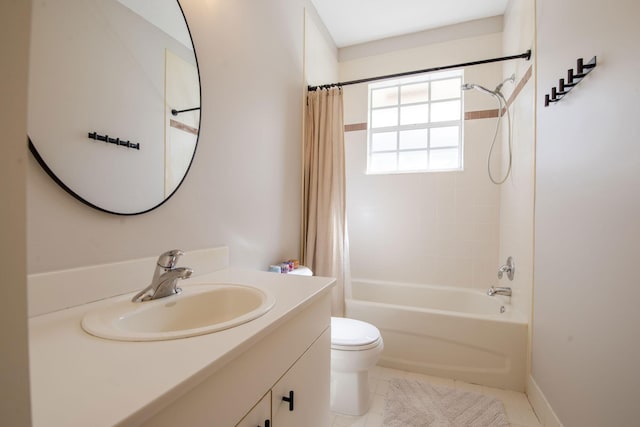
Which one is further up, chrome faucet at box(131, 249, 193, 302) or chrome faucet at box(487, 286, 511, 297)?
chrome faucet at box(131, 249, 193, 302)

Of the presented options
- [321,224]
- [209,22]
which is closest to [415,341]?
[321,224]

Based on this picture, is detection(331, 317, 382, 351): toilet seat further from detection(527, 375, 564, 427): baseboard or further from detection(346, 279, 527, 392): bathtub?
detection(527, 375, 564, 427): baseboard

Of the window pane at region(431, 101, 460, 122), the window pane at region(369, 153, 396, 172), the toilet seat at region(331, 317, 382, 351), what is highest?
the window pane at region(431, 101, 460, 122)

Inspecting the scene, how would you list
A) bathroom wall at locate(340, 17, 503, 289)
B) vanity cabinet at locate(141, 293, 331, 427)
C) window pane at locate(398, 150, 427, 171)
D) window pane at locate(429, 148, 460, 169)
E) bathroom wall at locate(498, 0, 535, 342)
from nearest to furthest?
vanity cabinet at locate(141, 293, 331, 427)
bathroom wall at locate(498, 0, 535, 342)
bathroom wall at locate(340, 17, 503, 289)
window pane at locate(429, 148, 460, 169)
window pane at locate(398, 150, 427, 171)

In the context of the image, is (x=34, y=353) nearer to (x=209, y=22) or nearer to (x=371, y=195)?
(x=209, y=22)

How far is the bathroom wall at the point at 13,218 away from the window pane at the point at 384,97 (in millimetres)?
2938

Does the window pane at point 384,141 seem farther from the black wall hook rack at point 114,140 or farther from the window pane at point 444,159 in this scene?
the black wall hook rack at point 114,140

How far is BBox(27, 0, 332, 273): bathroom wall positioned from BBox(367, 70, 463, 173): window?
1.07 metres

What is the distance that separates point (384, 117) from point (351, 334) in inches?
86.6

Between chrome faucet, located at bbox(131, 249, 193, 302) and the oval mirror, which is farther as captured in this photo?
chrome faucet, located at bbox(131, 249, 193, 302)

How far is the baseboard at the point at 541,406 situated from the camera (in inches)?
52.3

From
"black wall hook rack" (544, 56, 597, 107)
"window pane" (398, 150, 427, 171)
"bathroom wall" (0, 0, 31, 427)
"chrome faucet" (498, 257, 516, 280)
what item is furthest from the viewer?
"window pane" (398, 150, 427, 171)

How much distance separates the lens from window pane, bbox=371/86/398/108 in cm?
286

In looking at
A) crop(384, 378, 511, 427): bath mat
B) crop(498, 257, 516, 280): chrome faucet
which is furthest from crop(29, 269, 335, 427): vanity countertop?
crop(498, 257, 516, 280): chrome faucet
